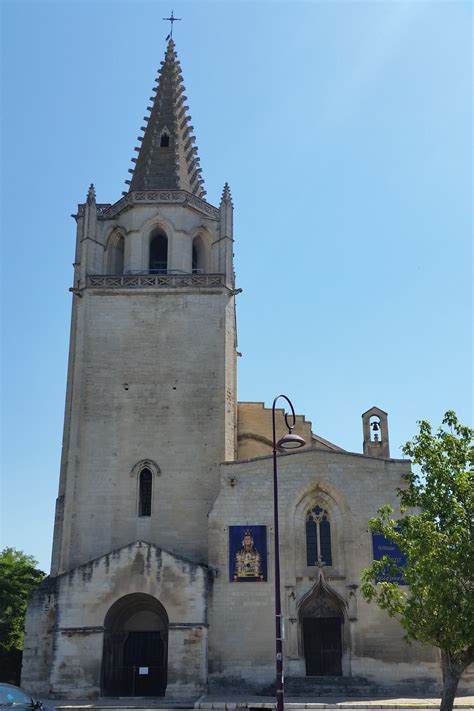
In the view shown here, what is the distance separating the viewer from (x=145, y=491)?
2798cm

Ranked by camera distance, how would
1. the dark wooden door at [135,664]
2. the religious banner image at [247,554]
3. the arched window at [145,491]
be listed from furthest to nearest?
the arched window at [145,491] < the religious banner image at [247,554] < the dark wooden door at [135,664]

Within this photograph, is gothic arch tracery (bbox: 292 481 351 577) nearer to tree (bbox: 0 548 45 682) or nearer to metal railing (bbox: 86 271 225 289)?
metal railing (bbox: 86 271 225 289)

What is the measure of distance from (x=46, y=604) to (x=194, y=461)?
23.8 ft

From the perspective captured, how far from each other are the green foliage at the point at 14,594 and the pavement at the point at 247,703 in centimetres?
1098

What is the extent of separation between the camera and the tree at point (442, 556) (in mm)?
16234

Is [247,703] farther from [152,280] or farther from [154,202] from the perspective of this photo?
[154,202]

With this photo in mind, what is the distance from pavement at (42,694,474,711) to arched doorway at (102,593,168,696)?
1.66 meters

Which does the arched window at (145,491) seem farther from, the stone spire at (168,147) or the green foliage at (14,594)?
the stone spire at (168,147)

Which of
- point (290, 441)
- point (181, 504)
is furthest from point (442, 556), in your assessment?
point (181, 504)

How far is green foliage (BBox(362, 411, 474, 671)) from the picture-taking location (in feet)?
53.3

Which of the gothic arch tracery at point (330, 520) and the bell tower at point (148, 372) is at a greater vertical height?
the bell tower at point (148, 372)

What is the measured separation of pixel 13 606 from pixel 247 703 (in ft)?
58.9

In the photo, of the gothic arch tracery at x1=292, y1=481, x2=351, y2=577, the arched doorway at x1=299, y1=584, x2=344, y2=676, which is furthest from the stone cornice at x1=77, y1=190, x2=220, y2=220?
the arched doorway at x1=299, y1=584, x2=344, y2=676

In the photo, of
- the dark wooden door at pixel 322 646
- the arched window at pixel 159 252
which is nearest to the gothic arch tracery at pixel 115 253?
the arched window at pixel 159 252
